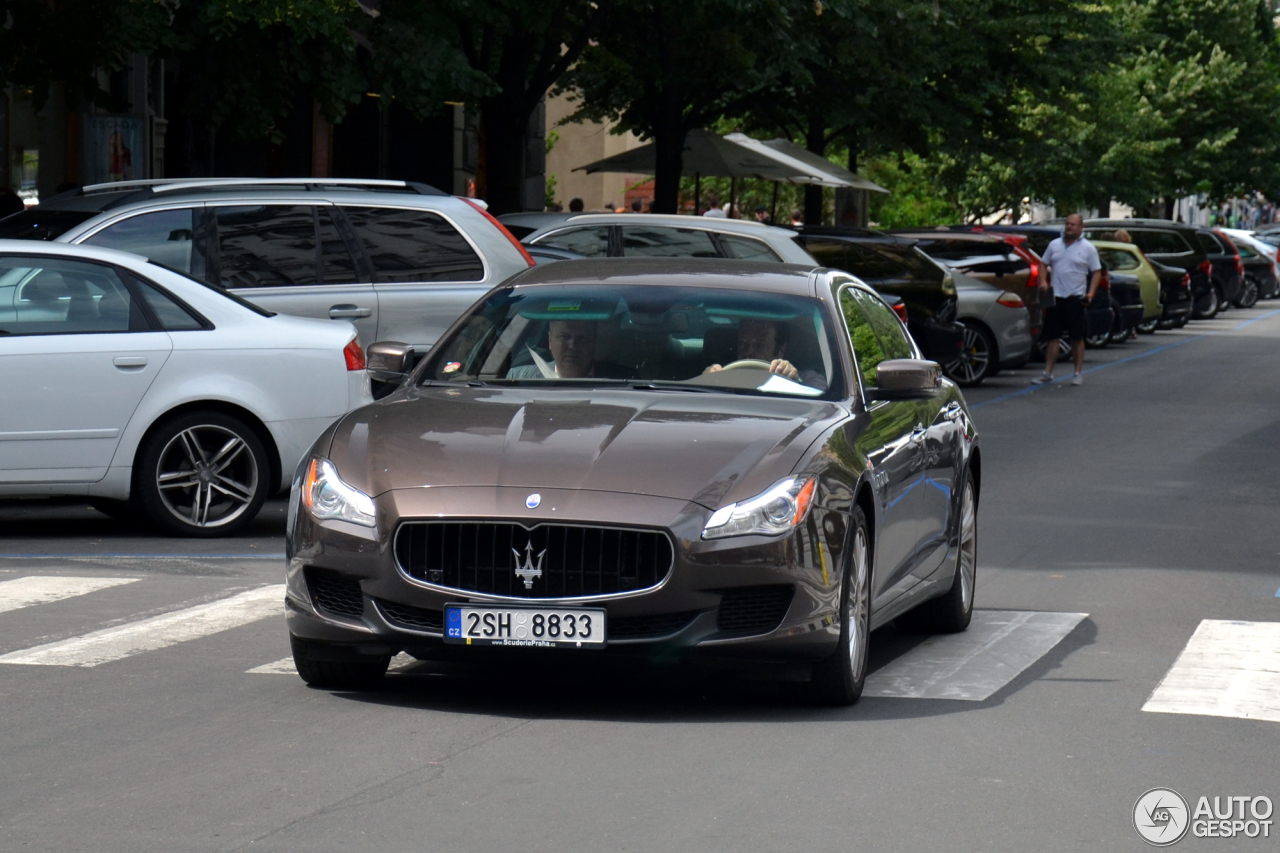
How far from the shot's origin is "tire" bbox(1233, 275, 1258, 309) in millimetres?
52763

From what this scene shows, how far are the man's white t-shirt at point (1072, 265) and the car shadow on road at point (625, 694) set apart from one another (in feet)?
59.6

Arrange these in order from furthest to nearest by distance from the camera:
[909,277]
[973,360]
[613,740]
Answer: [973,360] < [909,277] < [613,740]

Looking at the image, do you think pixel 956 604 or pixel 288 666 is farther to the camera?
pixel 956 604

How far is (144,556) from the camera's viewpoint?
1084 centimetres

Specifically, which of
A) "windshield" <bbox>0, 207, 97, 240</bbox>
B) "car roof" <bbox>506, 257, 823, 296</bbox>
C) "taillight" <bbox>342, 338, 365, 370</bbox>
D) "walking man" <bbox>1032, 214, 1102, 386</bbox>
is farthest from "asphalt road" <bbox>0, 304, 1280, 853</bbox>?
"walking man" <bbox>1032, 214, 1102, 386</bbox>

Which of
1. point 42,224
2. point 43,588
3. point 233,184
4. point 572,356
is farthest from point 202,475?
point 572,356

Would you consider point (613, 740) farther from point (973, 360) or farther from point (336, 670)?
point (973, 360)

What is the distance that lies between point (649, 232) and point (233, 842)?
45.3 ft

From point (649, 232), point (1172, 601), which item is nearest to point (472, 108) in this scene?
point (649, 232)

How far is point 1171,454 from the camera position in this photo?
17297mm

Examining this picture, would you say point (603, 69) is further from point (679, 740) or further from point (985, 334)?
point (679, 740)

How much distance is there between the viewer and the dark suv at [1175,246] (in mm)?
42062

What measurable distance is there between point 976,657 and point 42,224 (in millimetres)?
7052

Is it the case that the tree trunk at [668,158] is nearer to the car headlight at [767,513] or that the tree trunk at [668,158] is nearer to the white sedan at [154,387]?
the white sedan at [154,387]
